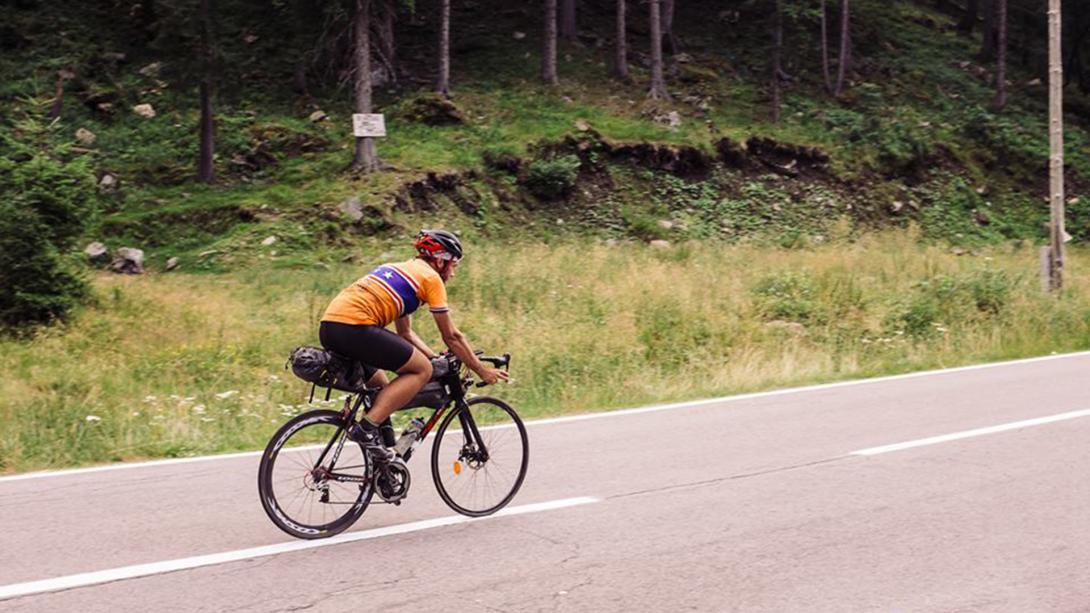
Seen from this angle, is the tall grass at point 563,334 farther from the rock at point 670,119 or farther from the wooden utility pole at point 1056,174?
the rock at point 670,119

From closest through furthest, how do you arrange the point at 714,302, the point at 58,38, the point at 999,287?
the point at 714,302
the point at 999,287
the point at 58,38

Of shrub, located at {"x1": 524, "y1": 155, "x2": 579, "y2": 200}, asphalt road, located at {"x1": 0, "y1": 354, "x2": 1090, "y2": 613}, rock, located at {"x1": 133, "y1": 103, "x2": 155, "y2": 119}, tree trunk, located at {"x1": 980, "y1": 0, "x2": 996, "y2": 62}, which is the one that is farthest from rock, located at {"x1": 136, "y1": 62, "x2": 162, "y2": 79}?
tree trunk, located at {"x1": 980, "y1": 0, "x2": 996, "y2": 62}

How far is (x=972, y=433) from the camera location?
9.93 metres

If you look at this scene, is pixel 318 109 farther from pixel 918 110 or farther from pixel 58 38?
pixel 918 110

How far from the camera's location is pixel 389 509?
7547mm

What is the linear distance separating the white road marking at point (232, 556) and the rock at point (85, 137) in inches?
1046

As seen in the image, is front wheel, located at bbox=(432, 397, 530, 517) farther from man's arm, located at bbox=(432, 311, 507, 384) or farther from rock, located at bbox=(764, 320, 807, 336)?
rock, located at bbox=(764, 320, 807, 336)

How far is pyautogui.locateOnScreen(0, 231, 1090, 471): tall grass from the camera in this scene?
1141 centimetres

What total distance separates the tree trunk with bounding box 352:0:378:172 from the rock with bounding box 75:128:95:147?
8376mm

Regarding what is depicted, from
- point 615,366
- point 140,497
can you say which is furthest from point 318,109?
point 140,497

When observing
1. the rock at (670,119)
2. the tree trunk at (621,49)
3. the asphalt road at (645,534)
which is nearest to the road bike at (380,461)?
the asphalt road at (645,534)

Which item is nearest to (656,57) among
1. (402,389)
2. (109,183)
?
(109,183)

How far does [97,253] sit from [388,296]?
19240 millimetres

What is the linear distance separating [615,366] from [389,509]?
741 cm
